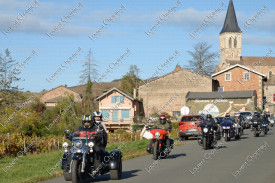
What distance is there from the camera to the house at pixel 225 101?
68.4 m

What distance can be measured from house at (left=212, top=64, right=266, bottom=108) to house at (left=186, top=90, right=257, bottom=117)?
33.1ft

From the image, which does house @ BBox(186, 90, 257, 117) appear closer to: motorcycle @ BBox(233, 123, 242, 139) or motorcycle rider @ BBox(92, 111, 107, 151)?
motorcycle @ BBox(233, 123, 242, 139)

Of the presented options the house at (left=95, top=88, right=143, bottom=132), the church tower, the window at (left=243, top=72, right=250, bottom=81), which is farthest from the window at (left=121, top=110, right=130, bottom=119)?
the church tower

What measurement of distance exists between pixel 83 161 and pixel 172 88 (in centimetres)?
6856

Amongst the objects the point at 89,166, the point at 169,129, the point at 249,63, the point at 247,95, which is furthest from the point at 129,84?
the point at 89,166

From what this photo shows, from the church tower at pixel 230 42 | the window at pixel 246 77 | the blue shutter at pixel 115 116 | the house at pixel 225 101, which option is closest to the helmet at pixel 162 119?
the house at pixel 225 101

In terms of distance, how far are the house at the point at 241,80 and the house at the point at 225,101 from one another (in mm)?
10093

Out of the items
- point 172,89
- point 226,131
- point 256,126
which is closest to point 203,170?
point 226,131

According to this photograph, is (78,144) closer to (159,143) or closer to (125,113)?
(159,143)

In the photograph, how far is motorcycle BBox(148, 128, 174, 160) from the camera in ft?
54.4

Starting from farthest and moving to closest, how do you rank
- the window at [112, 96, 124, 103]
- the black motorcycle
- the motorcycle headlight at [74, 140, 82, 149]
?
the window at [112, 96, 124, 103], the black motorcycle, the motorcycle headlight at [74, 140, 82, 149]

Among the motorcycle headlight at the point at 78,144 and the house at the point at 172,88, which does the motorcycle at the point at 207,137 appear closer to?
the motorcycle headlight at the point at 78,144

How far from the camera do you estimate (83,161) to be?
10164 millimetres

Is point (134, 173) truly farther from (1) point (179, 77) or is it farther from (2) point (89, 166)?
(1) point (179, 77)
